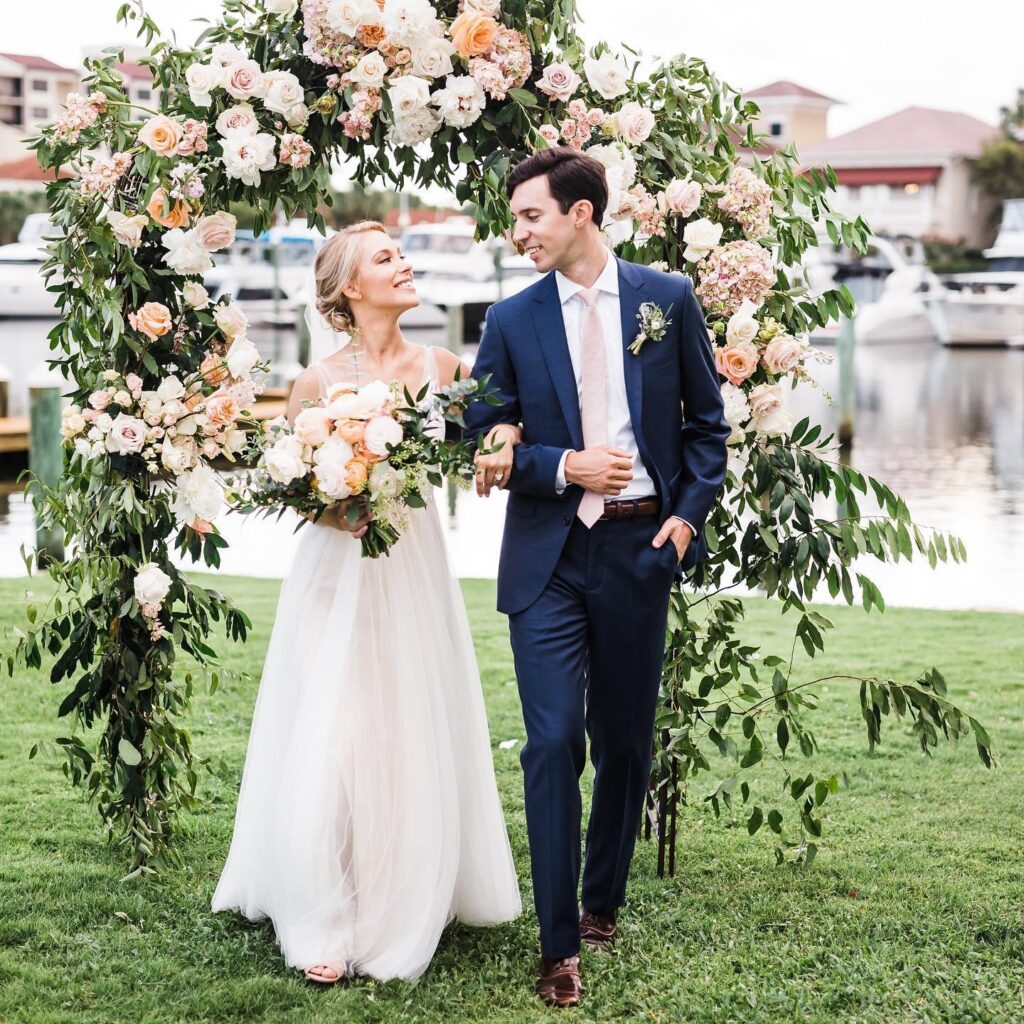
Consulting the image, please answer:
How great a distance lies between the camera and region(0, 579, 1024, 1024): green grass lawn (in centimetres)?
375

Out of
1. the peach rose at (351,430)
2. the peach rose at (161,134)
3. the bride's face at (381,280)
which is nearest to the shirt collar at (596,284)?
the bride's face at (381,280)

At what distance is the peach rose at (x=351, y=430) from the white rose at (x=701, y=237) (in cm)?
120

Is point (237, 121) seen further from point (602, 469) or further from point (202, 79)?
point (602, 469)

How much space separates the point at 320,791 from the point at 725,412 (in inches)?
60.1

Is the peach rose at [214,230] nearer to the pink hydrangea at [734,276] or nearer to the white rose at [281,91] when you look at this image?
the white rose at [281,91]

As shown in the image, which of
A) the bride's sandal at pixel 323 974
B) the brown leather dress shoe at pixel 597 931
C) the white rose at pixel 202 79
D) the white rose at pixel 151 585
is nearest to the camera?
the bride's sandal at pixel 323 974

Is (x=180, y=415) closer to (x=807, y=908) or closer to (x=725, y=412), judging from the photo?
(x=725, y=412)

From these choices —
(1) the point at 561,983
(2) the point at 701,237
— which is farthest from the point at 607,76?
(1) the point at 561,983

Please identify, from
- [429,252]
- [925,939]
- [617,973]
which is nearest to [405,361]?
[617,973]

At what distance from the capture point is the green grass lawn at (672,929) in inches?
148

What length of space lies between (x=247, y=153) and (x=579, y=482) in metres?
1.36

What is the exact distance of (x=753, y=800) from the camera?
558cm

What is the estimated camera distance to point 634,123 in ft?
14.4

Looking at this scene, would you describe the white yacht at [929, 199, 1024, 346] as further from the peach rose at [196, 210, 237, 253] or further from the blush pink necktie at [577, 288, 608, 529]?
the blush pink necktie at [577, 288, 608, 529]
